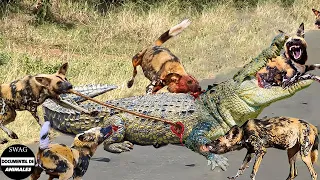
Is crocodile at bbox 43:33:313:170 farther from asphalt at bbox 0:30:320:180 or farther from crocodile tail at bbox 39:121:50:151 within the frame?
crocodile tail at bbox 39:121:50:151

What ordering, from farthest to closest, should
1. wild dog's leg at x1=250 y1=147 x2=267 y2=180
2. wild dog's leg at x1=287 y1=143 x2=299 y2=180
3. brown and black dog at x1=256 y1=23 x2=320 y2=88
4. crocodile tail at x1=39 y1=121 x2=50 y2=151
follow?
brown and black dog at x1=256 y1=23 x2=320 y2=88 → wild dog's leg at x1=287 y1=143 x2=299 y2=180 → wild dog's leg at x1=250 y1=147 x2=267 y2=180 → crocodile tail at x1=39 y1=121 x2=50 y2=151

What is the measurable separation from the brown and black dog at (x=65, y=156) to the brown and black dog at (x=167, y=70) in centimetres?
288

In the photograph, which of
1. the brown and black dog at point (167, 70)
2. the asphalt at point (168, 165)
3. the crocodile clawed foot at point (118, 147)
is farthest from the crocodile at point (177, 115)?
the brown and black dog at point (167, 70)

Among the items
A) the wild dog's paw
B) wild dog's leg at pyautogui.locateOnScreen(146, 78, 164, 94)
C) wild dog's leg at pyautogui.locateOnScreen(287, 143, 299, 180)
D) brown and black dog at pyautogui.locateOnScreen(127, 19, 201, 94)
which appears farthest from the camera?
wild dog's leg at pyautogui.locateOnScreen(146, 78, 164, 94)

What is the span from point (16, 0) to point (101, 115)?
8609mm

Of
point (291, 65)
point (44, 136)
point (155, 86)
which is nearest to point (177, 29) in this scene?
point (155, 86)

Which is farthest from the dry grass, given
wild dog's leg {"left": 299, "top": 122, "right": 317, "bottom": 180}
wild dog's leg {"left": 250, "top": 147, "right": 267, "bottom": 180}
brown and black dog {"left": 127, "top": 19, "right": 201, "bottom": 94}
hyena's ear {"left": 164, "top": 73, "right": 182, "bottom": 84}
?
wild dog's leg {"left": 299, "top": 122, "right": 317, "bottom": 180}

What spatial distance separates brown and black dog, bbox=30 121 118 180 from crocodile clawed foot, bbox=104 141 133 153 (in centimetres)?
192

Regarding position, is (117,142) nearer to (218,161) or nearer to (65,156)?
(218,161)

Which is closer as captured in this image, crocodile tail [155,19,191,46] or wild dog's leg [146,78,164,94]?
crocodile tail [155,19,191,46]

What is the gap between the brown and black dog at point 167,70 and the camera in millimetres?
9930

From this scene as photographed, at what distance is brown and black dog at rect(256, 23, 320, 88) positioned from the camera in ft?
25.4

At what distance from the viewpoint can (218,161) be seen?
8.52 metres

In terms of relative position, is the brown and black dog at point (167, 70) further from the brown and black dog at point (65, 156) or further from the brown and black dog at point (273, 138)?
the brown and black dog at point (65, 156)
